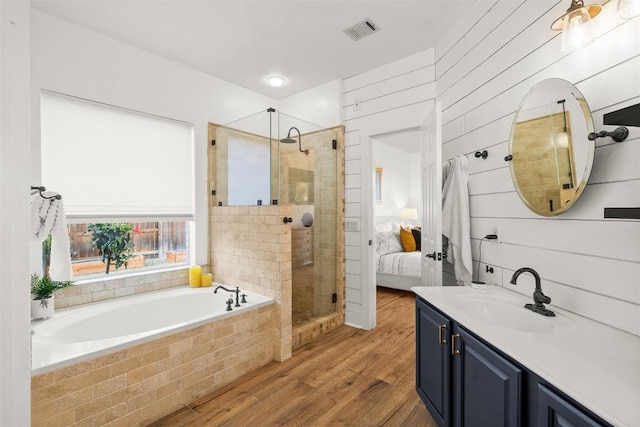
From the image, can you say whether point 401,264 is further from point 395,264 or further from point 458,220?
point 458,220

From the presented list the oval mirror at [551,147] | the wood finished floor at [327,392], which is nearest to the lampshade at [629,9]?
the oval mirror at [551,147]

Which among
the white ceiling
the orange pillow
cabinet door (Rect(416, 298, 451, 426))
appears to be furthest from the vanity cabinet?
the orange pillow

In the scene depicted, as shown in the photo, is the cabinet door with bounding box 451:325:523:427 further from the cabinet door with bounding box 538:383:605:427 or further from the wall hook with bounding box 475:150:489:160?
the wall hook with bounding box 475:150:489:160

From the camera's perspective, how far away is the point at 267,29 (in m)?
2.54

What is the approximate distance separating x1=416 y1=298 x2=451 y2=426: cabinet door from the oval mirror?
0.80 m

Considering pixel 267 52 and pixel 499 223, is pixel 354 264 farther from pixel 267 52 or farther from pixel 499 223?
pixel 267 52

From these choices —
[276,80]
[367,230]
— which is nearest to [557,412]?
[367,230]

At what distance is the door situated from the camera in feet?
7.10

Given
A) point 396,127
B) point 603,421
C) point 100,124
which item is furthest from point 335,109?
point 603,421

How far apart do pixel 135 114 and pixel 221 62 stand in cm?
94

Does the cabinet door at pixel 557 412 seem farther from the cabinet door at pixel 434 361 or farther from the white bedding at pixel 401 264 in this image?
the white bedding at pixel 401 264

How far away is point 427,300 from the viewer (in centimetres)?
175

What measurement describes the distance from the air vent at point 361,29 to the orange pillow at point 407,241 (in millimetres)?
3217

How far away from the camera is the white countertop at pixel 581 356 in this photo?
2.68 feet
